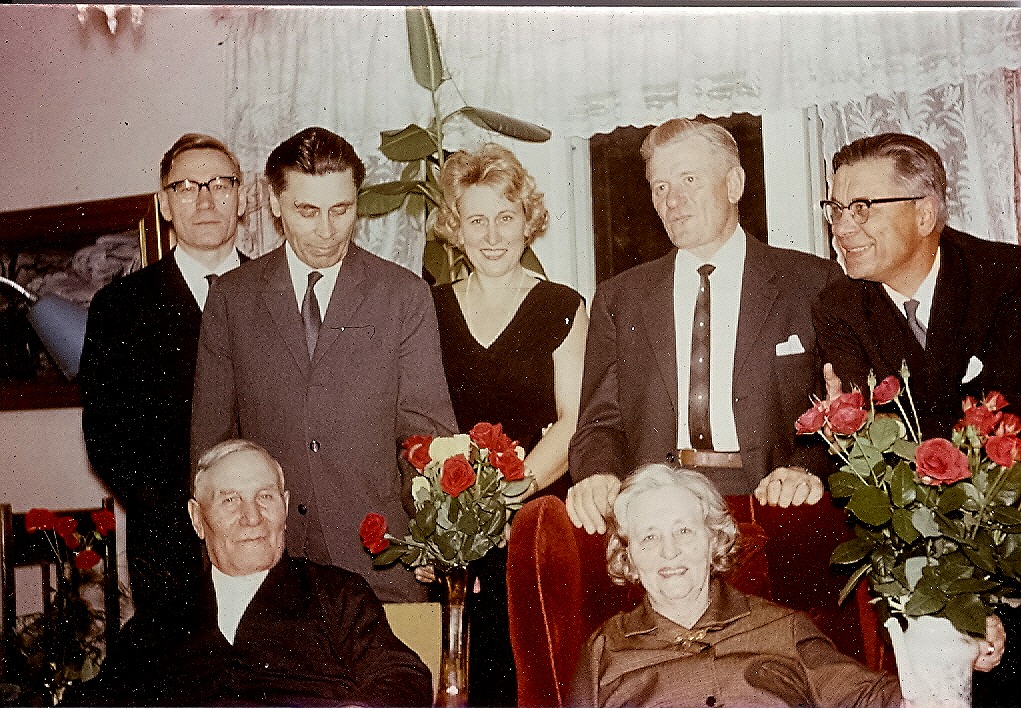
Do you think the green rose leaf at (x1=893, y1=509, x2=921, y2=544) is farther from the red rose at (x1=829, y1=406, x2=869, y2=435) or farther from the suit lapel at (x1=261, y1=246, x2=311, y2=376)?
the suit lapel at (x1=261, y1=246, x2=311, y2=376)

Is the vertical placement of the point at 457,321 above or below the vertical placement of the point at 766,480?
above

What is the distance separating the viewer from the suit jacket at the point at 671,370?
2.68 meters

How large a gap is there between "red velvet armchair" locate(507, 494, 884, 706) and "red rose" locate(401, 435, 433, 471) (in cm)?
28

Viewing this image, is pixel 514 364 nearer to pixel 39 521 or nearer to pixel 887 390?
pixel 887 390

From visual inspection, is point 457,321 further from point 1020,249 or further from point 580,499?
point 1020,249

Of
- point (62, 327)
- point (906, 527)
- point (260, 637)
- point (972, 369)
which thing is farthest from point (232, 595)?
point (972, 369)

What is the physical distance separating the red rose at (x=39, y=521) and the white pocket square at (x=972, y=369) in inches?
95.6

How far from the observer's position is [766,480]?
2672 mm

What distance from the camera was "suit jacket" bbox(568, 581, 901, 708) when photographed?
2.58m

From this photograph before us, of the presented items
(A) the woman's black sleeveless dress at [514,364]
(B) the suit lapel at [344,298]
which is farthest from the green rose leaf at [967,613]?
(B) the suit lapel at [344,298]

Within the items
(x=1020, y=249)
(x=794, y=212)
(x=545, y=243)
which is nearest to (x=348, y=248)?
(x=545, y=243)

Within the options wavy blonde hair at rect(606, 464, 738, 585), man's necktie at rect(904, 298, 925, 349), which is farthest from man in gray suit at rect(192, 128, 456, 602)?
man's necktie at rect(904, 298, 925, 349)

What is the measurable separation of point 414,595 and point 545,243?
0.99 meters

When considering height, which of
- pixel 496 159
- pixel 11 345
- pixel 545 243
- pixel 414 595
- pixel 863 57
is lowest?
pixel 414 595
